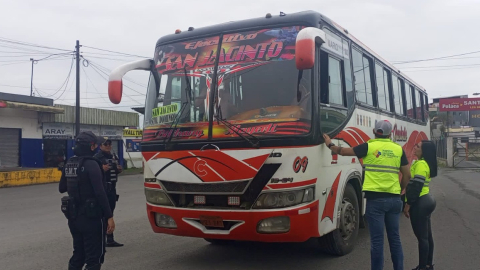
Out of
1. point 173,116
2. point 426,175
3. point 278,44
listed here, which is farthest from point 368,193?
point 173,116

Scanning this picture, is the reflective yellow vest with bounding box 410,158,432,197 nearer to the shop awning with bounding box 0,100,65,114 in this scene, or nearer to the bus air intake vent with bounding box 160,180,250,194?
the bus air intake vent with bounding box 160,180,250,194

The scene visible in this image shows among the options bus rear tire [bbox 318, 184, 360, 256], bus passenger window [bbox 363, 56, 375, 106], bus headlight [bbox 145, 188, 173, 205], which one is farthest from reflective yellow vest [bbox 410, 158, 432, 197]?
bus headlight [bbox 145, 188, 173, 205]

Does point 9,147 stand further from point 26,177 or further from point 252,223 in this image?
point 252,223

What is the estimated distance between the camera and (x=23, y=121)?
25375 millimetres

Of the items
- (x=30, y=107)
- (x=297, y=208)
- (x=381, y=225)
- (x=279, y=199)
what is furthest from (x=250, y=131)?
(x=30, y=107)

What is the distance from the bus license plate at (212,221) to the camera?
18.2 ft

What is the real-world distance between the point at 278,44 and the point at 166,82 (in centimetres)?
167

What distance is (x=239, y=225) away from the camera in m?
5.46

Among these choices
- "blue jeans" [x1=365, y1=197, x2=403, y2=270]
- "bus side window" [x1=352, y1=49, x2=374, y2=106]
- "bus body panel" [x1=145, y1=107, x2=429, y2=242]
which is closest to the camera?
"blue jeans" [x1=365, y1=197, x2=403, y2=270]

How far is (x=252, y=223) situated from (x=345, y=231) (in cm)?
182

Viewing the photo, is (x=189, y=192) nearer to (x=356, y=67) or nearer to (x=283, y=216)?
(x=283, y=216)

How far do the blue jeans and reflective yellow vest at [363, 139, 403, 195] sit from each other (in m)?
0.14

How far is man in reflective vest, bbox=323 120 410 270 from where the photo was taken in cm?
512

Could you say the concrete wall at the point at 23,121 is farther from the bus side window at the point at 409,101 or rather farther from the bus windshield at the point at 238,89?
the bus windshield at the point at 238,89
